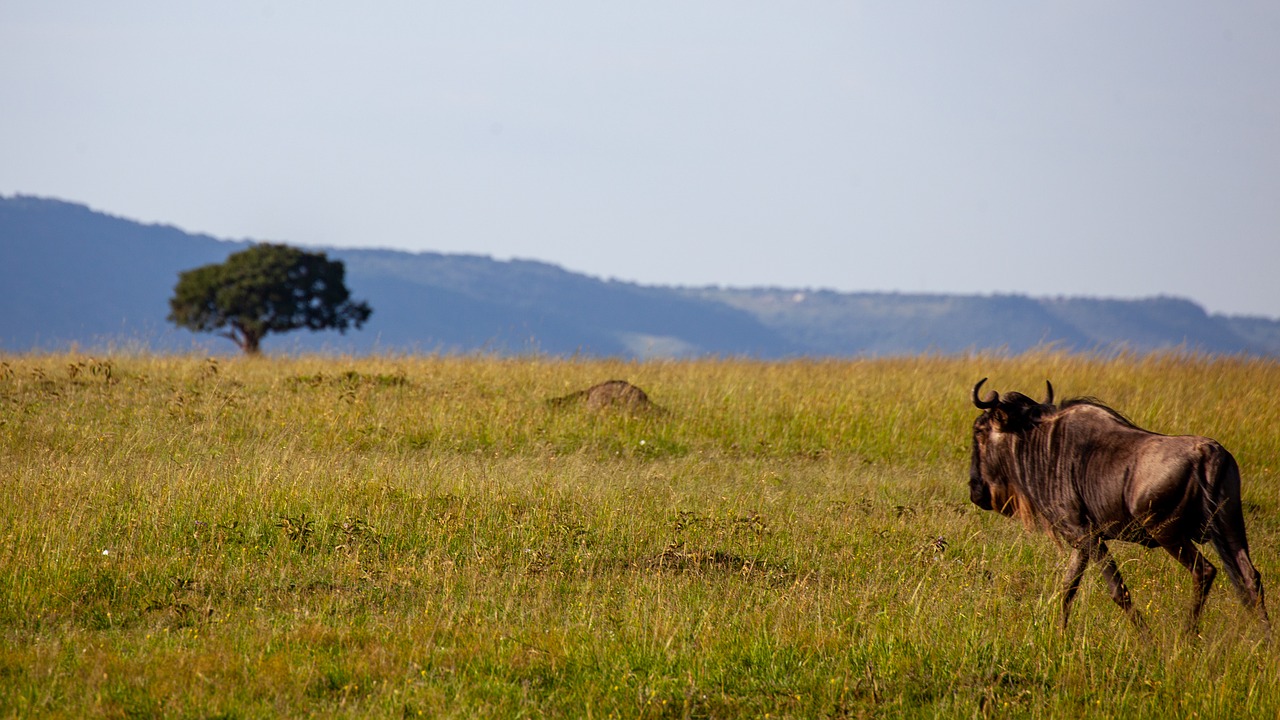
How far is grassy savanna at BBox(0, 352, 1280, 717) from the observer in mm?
5422

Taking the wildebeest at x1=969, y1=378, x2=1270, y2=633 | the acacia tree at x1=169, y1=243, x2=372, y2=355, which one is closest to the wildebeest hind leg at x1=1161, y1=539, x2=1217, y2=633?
the wildebeest at x1=969, y1=378, x2=1270, y2=633

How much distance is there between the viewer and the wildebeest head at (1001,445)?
23.3 feet

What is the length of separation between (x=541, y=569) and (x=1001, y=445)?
342cm

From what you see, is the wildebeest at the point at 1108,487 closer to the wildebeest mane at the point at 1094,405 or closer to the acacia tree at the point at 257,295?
the wildebeest mane at the point at 1094,405

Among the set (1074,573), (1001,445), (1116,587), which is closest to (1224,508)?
(1116,587)

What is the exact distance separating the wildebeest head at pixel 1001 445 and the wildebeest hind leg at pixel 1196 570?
1.01m

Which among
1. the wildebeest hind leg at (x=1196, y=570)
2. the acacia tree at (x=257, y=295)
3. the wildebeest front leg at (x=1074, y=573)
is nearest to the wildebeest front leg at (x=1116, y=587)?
the wildebeest front leg at (x=1074, y=573)

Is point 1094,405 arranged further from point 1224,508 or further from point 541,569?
point 541,569

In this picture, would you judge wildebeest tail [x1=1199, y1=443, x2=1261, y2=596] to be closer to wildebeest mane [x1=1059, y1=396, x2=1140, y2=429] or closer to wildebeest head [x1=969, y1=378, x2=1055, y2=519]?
wildebeest mane [x1=1059, y1=396, x2=1140, y2=429]

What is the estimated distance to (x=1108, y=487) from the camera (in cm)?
661

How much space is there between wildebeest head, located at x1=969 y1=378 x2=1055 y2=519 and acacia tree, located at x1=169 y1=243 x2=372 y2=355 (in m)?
41.5

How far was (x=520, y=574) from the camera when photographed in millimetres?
7367

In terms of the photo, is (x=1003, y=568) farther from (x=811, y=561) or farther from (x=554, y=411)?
(x=554, y=411)

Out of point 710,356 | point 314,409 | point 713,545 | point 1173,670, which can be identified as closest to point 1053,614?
point 1173,670
